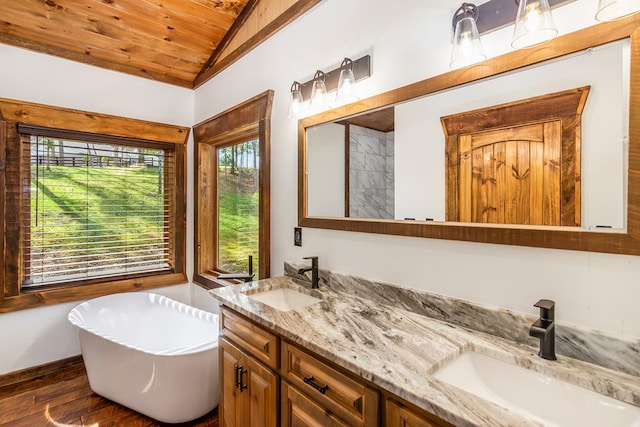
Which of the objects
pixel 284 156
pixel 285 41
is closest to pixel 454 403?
pixel 284 156

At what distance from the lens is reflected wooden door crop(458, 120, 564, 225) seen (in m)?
A: 1.00

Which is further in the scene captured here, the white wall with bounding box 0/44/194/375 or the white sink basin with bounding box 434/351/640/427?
the white wall with bounding box 0/44/194/375

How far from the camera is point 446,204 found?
128cm

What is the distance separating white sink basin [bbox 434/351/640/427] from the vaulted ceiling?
6.69ft

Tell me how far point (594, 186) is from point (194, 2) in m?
2.68

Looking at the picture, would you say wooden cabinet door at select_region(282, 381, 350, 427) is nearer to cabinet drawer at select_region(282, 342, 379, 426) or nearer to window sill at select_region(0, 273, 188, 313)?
cabinet drawer at select_region(282, 342, 379, 426)

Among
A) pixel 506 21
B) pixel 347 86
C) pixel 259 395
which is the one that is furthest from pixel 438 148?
pixel 259 395

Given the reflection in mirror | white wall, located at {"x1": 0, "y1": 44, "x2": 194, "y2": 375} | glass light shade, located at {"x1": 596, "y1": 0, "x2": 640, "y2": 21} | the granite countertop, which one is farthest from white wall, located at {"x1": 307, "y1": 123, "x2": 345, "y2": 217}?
white wall, located at {"x1": 0, "y1": 44, "x2": 194, "y2": 375}

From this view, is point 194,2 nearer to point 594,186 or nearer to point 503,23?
point 503,23

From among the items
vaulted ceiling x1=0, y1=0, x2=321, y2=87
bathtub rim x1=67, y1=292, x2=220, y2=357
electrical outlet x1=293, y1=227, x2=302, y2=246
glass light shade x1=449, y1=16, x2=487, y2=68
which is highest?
vaulted ceiling x1=0, y1=0, x2=321, y2=87

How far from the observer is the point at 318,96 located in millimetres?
1767

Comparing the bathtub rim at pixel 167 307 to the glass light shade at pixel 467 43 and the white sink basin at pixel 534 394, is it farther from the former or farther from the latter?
the glass light shade at pixel 467 43

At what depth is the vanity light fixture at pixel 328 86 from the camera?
160cm

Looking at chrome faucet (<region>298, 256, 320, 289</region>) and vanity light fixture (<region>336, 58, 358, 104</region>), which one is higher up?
vanity light fixture (<region>336, 58, 358, 104</region>)
